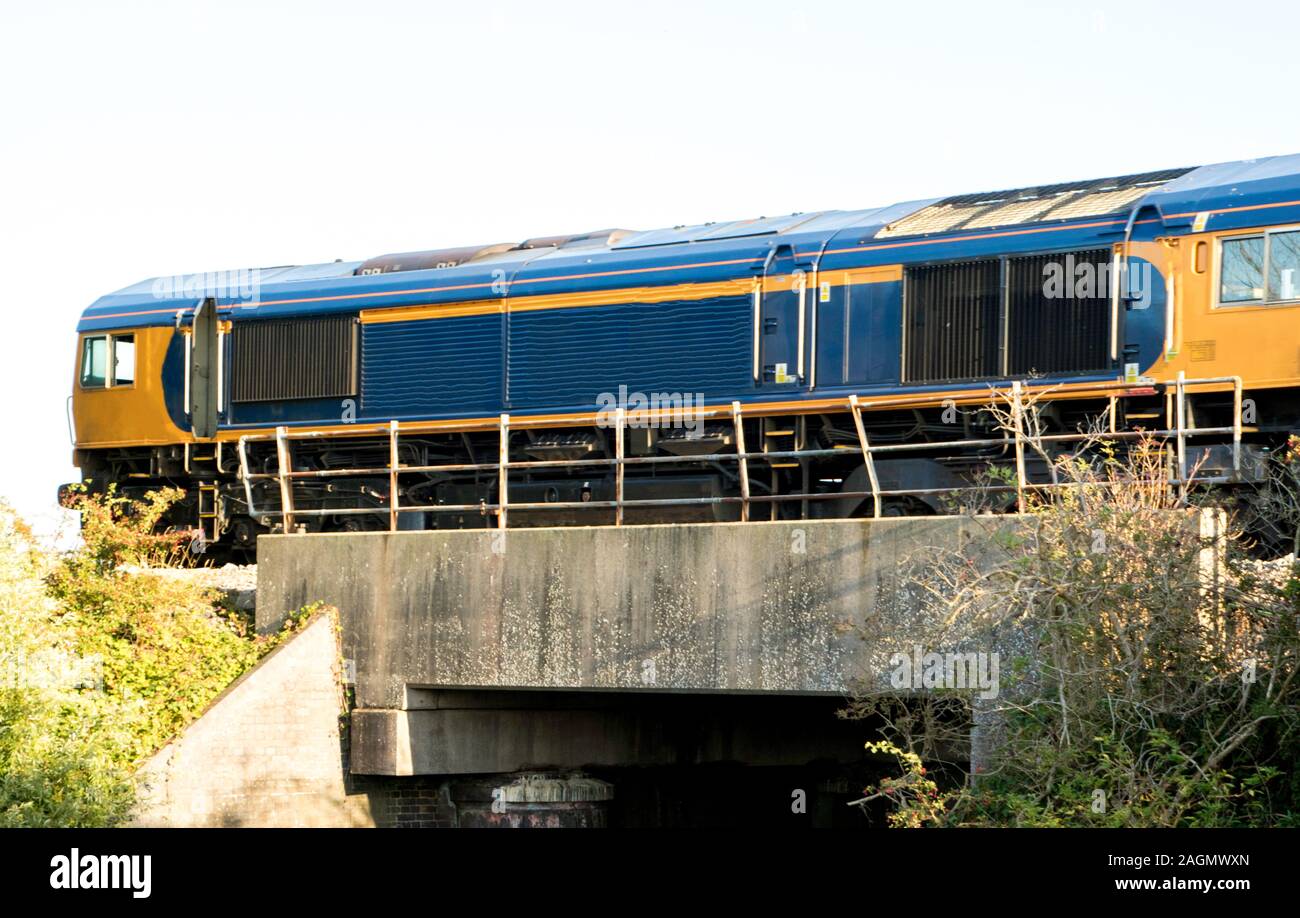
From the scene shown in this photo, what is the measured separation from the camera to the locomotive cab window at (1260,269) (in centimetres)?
1528

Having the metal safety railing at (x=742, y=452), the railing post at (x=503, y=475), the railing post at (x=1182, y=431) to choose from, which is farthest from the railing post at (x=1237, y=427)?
the railing post at (x=503, y=475)

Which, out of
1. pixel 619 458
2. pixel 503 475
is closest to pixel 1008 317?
pixel 619 458

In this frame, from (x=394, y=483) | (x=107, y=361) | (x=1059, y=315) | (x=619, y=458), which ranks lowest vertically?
(x=394, y=483)

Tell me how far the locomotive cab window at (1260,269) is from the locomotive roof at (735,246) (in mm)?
196

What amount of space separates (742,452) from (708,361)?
7.05 feet

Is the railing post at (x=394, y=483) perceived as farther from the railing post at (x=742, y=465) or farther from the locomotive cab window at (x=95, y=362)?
the locomotive cab window at (x=95, y=362)

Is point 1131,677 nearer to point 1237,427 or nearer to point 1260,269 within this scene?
point 1237,427

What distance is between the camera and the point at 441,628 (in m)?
17.0

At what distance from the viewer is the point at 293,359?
2062 centimetres

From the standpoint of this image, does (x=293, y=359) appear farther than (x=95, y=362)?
No

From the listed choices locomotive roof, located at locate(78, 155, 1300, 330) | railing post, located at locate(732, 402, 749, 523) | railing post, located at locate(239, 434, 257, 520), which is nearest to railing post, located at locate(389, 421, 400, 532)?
railing post, located at locate(239, 434, 257, 520)

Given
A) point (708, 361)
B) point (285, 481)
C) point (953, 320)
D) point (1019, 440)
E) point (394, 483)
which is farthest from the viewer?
point (285, 481)
